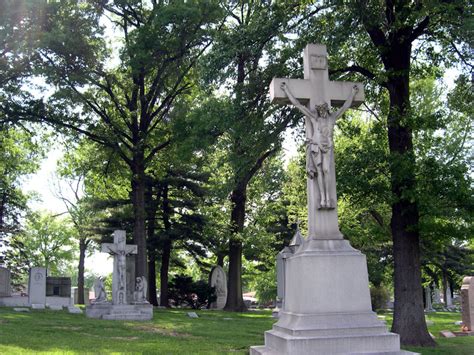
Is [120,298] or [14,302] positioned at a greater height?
[120,298]

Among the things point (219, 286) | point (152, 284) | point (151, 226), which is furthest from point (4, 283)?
point (219, 286)

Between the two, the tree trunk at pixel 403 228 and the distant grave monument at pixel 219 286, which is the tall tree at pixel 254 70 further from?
the distant grave monument at pixel 219 286

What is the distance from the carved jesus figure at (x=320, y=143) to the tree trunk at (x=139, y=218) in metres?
14.7

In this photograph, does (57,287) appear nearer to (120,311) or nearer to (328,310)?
(120,311)

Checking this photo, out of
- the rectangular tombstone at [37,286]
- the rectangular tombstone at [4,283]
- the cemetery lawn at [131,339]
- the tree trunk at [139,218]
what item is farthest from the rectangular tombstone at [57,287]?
the cemetery lawn at [131,339]

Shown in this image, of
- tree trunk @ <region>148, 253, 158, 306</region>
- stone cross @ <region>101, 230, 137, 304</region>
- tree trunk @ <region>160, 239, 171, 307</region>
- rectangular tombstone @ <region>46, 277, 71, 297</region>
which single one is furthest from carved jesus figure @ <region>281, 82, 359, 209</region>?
rectangular tombstone @ <region>46, 277, 71, 297</region>

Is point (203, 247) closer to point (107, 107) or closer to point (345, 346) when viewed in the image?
point (107, 107)

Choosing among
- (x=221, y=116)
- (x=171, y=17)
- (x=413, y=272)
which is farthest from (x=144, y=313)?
(x=171, y=17)

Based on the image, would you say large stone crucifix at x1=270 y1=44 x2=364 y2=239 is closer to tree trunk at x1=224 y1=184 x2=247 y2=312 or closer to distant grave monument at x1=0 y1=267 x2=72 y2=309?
tree trunk at x1=224 y1=184 x2=247 y2=312

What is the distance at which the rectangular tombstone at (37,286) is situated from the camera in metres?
23.4

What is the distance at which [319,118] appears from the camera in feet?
25.4

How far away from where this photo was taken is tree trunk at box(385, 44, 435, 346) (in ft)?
35.8

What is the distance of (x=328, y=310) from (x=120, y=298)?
1266 cm

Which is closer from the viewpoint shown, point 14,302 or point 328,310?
point 328,310
